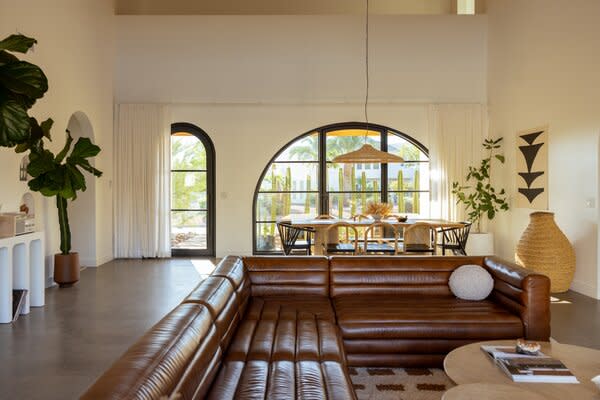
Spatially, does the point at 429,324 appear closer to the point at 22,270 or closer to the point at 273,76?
the point at 22,270

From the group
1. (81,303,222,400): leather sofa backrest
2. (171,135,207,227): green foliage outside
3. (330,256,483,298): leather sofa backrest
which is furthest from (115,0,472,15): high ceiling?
(81,303,222,400): leather sofa backrest

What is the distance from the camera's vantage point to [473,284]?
3.96 m

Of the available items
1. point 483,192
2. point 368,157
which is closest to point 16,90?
point 368,157

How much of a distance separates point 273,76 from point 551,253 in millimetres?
5257

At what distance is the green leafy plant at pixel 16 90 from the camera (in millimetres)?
4152

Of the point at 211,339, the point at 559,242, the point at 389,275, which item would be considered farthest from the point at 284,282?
the point at 559,242

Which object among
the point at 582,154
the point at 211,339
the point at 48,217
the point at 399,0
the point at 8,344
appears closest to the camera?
the point at 211,339

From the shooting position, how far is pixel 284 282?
4223mm

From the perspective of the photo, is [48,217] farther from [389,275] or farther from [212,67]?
[389,275]

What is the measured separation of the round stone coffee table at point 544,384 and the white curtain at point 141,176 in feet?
23.3

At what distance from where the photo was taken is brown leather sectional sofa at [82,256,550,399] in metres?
1.88

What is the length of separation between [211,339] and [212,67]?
285 inches

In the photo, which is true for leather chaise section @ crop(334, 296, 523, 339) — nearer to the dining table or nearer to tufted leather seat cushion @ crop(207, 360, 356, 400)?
tufted leather seat cushion @ crop(207, 360, 356, 400)

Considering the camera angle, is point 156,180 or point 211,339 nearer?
point 211,339
